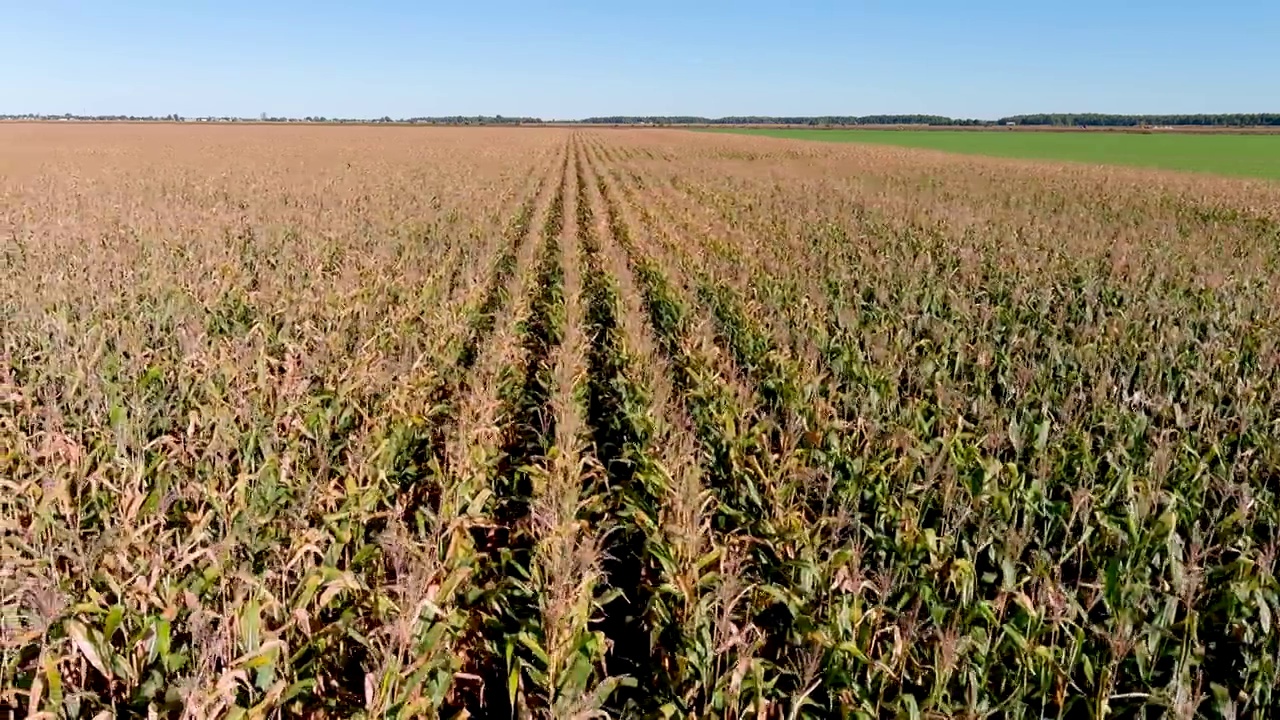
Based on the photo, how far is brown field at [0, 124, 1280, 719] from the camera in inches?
117

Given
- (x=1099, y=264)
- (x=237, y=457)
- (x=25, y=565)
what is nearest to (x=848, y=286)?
(x=1099, y=264)

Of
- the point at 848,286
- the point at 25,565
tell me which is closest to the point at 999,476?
the point at 25,565

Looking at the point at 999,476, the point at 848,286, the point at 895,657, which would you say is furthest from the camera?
the point at 848,286

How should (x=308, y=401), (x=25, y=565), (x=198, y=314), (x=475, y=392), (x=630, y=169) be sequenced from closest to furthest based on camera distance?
(x=25, y=565) < (x=308, y=401) < (x=475, y=392) < (x=198, y=314) < (x=630, y=169)

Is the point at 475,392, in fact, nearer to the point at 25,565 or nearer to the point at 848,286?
the point at 25,565

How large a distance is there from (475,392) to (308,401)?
3.73 ft

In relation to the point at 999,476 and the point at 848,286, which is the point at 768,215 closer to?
the point at 848,286

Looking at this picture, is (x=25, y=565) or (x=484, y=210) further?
(x=484, y=210)

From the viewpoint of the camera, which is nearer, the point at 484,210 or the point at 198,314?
the point at 198,314

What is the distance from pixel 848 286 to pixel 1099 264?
402 centimetres

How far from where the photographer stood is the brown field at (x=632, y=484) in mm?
A: 2975

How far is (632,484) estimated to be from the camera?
16.1 feet

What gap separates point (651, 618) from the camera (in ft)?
11.8

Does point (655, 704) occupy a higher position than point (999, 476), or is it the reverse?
point (999, 476)
